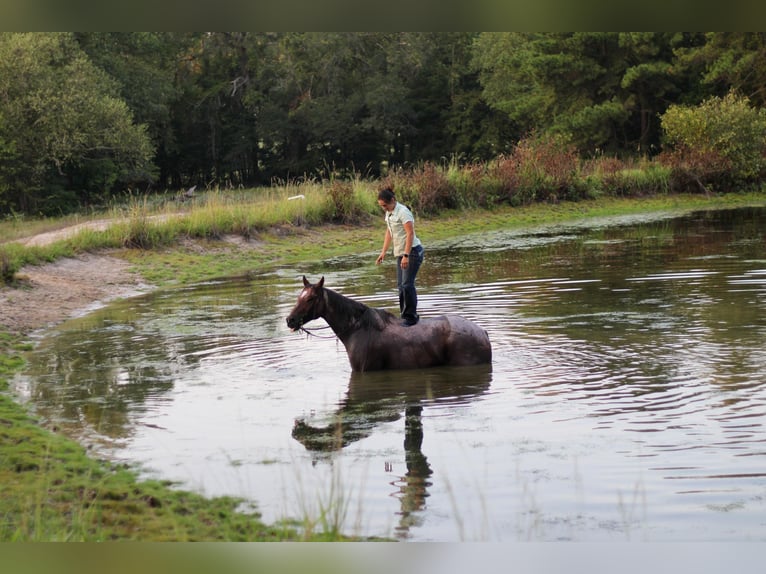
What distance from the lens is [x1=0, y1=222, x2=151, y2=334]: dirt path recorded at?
16.1 metres

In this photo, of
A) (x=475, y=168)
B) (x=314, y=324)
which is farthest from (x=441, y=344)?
(x=475, y=168)

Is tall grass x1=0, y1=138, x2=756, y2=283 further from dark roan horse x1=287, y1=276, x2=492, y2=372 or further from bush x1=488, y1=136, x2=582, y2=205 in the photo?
dark roan horse x1=287, y1=276, x2=492, y2=372

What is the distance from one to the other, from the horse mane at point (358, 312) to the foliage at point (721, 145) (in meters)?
33.1

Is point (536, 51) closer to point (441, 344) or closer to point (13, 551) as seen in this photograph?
point (441, 344)

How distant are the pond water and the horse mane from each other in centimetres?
65

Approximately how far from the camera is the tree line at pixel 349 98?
163 feet

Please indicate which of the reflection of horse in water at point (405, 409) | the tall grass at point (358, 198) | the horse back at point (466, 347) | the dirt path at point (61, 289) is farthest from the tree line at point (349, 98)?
the reflection of horse in water at point (405, 409)

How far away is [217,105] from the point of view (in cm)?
6469

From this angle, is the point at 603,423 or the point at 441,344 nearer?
the point at 603,423

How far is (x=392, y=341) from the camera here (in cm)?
1121

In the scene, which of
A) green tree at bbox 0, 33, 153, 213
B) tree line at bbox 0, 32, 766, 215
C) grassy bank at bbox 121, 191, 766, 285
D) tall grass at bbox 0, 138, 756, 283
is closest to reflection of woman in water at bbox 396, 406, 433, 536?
tall grass at bbox 0, 138, 756, 283

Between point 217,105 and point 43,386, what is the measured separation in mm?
55762

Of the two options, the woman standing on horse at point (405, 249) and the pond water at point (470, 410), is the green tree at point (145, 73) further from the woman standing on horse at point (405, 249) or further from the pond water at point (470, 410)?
the woman standing on horse at point (405, 249)
